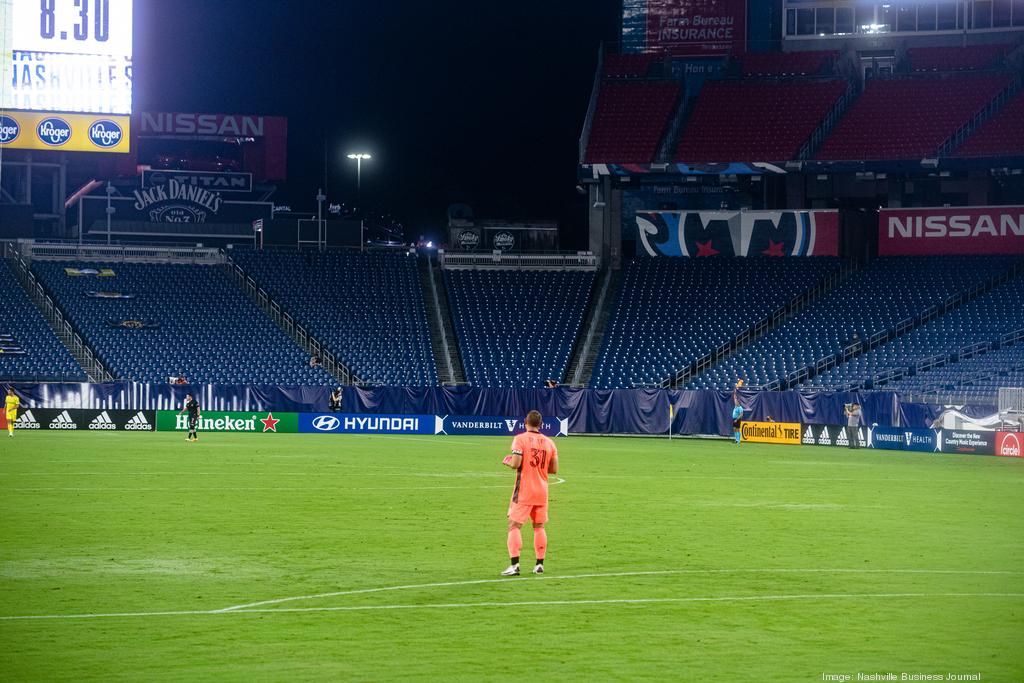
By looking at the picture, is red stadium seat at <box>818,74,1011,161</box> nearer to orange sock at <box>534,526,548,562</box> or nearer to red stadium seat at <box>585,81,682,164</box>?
red stadium seat at <box>585,81,682,164</box>

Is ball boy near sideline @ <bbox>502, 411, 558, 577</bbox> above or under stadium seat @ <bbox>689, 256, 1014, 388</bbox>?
under

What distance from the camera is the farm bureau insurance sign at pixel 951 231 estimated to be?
6419 cm

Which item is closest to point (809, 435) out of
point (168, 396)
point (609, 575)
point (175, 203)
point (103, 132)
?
point (168, 396)

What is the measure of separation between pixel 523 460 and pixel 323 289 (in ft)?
174

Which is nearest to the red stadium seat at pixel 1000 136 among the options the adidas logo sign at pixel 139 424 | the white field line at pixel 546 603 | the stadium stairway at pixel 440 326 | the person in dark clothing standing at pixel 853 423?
the person in dark clothing standing at pixel 853 423

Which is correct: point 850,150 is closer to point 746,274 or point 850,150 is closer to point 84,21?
point 746,274

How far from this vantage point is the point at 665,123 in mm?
68500

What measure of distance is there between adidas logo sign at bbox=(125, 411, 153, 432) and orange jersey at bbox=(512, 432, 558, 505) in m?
39.6

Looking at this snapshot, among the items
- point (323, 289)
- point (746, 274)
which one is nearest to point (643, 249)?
point (746, 274)

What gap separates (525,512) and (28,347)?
48.3 meters

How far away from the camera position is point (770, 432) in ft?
174

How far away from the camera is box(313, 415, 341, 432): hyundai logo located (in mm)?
56375

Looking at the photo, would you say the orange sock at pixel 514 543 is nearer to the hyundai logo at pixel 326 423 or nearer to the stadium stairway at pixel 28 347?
the hyundai logo at pixel 326 423


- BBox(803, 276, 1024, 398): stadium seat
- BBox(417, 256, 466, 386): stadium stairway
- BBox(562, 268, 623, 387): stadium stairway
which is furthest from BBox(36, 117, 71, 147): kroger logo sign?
BBox(803, 276, 1024, 398): stadium seat
